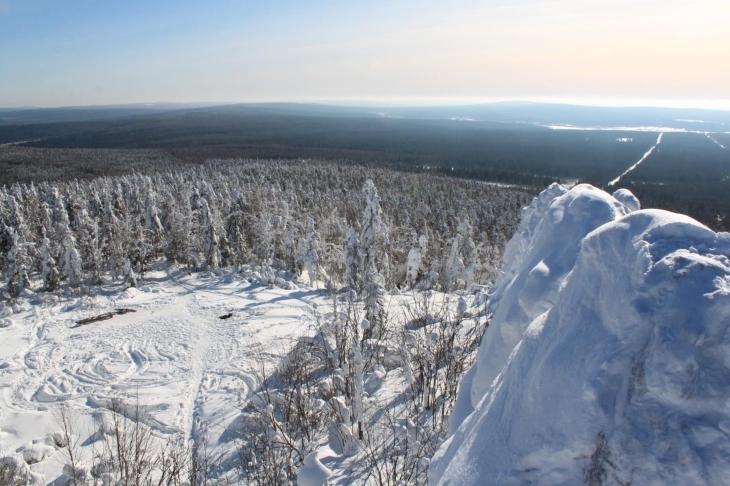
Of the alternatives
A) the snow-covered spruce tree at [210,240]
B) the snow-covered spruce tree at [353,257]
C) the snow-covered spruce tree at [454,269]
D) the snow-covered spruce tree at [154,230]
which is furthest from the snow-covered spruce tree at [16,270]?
the snow-covered spruce tree at [454,269]

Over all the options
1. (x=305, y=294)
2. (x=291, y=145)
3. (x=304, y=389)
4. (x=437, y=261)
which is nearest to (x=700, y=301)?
(x=304, y=389)

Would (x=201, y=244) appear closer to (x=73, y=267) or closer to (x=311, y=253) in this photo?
(x=73, y=267)

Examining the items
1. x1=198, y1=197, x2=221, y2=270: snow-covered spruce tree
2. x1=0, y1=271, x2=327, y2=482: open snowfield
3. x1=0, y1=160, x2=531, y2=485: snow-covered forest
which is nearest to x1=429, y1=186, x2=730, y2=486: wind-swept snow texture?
x1=0, y1=160, x2=531, y2=485: snow-covered forest

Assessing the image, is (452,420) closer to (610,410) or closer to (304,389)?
(610,410)

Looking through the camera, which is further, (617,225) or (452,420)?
(452,420)

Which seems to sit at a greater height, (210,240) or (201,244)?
(210,240)

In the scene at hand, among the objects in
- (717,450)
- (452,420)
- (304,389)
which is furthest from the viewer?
(304,389)

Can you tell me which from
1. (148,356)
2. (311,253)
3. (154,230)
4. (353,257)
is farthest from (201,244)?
(148,356)
